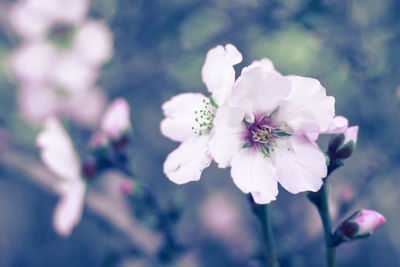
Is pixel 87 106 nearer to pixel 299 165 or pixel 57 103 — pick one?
pixel 57 103

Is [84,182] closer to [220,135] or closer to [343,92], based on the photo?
[220,135]

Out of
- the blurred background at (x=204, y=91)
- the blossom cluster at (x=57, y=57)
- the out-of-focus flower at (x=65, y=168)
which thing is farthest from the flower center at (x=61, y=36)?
the out-of-focus flower at (x=65, y=168)

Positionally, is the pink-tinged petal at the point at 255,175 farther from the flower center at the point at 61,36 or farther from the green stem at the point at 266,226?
the flower center at the point at 61,36

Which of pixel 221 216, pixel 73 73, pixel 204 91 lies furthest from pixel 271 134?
pixel 221 216

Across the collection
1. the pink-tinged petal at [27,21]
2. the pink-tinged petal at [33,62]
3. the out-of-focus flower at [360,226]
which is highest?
the pink-tinged petal at [27,21]

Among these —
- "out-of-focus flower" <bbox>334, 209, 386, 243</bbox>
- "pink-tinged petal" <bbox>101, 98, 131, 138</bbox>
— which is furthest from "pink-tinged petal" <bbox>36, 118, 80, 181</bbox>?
"out-of-focus flower" <bbox>334, 209, 386, 243</bbox>
